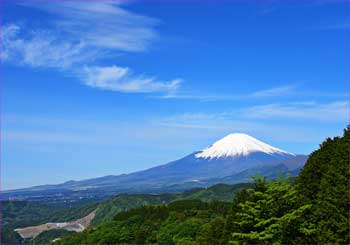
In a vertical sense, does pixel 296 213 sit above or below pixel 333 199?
below

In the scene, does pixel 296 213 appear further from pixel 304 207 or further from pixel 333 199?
pixel 333 199

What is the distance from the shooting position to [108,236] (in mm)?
88062

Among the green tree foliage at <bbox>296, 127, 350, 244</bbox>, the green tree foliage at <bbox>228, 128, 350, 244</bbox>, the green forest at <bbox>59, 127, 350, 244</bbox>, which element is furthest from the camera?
the green tree foliage at <bbox>296, 127, 350, 244</bbox>

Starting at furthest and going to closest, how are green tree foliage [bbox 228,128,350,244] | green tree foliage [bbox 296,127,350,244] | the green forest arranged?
1. green tree foliage [bbox 296,127,350,244]
2. the green forest
3. green tree foliage [bbox 228,128,350,244]

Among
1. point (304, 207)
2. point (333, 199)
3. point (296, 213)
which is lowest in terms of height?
point (296, 213)

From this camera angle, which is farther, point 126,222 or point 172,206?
point 172,206

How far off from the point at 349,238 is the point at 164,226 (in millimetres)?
72749

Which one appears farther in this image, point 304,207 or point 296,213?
point 296,213

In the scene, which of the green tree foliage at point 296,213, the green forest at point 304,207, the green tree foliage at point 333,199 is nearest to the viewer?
the green tree foliage at point 296,213

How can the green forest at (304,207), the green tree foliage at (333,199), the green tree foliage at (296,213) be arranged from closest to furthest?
the green tree foliage at (296,213), the green forest at (304,207), the green tree foliage at (333,199)

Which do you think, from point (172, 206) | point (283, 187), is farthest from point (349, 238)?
point (172, 206)

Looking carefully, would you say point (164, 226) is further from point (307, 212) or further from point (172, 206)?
point (307, 212)

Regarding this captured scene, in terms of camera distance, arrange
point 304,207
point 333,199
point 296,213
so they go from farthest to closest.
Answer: point 333,199, point 296,213, point 304,207

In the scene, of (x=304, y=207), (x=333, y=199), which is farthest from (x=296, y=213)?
(x=333, y=199)
